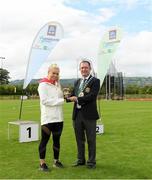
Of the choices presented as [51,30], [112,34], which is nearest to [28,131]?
[51,30]

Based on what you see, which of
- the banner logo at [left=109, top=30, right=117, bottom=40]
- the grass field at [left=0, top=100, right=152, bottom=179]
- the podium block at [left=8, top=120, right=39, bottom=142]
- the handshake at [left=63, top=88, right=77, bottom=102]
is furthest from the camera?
the banner logo at [left=109, top=30, right=117, bottom=40]

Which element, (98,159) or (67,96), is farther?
(98,159)

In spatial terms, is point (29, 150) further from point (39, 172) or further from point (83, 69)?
point (83, 69)

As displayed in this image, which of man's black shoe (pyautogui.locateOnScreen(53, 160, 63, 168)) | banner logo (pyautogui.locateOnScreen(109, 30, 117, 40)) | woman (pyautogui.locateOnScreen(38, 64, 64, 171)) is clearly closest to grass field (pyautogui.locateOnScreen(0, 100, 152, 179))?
man's black shoe (pyautogui.locateOnScreen(53, 160, 63, 168))

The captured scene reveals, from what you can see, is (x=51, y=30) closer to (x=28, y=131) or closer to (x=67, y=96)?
(x=28, y=131)

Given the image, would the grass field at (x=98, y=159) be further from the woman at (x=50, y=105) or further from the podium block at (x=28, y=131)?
the woman at (x=50, y=105)

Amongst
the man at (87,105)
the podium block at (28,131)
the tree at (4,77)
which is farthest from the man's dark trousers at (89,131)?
the tree at (4,77)

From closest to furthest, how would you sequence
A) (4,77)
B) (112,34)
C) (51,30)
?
(51,30)
(112,34)
(4,77)

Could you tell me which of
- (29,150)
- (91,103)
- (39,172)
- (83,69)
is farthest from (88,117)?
(29,150)

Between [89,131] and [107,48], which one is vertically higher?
[107,48]

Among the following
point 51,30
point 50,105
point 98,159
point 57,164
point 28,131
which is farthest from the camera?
point 51,30

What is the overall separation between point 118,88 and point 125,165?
3208 inches

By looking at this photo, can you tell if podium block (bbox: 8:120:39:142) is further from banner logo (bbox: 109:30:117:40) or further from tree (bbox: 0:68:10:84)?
tree (bbox: 0:68:10:84)

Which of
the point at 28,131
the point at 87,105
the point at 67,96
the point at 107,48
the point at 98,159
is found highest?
the point at 107,48
